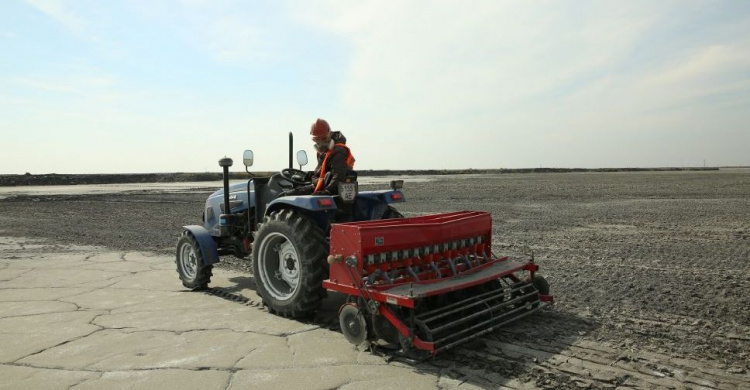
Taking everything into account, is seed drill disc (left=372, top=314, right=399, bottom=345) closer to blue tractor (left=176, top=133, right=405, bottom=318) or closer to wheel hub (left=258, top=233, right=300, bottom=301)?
blue tractor (left=176, top=133, right=405, bottom=318)

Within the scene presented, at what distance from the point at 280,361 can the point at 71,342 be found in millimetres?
1953

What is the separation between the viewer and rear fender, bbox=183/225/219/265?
6.24 m

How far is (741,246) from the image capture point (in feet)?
27.3

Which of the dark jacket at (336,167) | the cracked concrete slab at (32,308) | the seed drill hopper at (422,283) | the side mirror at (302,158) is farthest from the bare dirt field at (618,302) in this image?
the cracked concrete slab at (32,308)

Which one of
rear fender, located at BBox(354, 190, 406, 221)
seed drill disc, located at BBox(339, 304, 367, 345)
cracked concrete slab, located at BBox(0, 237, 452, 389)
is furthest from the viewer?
rear fender, located at BBox(354, 190, 406, 221)

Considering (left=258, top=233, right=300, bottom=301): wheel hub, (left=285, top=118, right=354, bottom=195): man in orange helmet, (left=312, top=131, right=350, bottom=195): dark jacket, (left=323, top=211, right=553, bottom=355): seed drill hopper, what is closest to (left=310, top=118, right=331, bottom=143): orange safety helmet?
(left=285, top=118, right=354, bottom=195): man in orange helmet

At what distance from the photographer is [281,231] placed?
4934 millimetres

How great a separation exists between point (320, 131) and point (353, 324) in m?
2.21

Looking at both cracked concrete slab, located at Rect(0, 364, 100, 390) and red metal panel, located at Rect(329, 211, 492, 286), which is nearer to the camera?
cracked concrete slab, located at Rect(0, 364, 100, 390)

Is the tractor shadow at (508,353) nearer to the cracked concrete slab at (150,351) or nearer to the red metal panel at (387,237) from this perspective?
the red metal panel at (387,237)

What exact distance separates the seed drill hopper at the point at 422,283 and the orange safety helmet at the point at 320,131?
4.38ft

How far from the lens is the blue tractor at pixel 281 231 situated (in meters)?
4.74

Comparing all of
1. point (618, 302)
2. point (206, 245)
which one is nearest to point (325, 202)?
point (206, 245)

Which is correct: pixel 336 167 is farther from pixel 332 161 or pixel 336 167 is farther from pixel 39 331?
pixel 39 331
